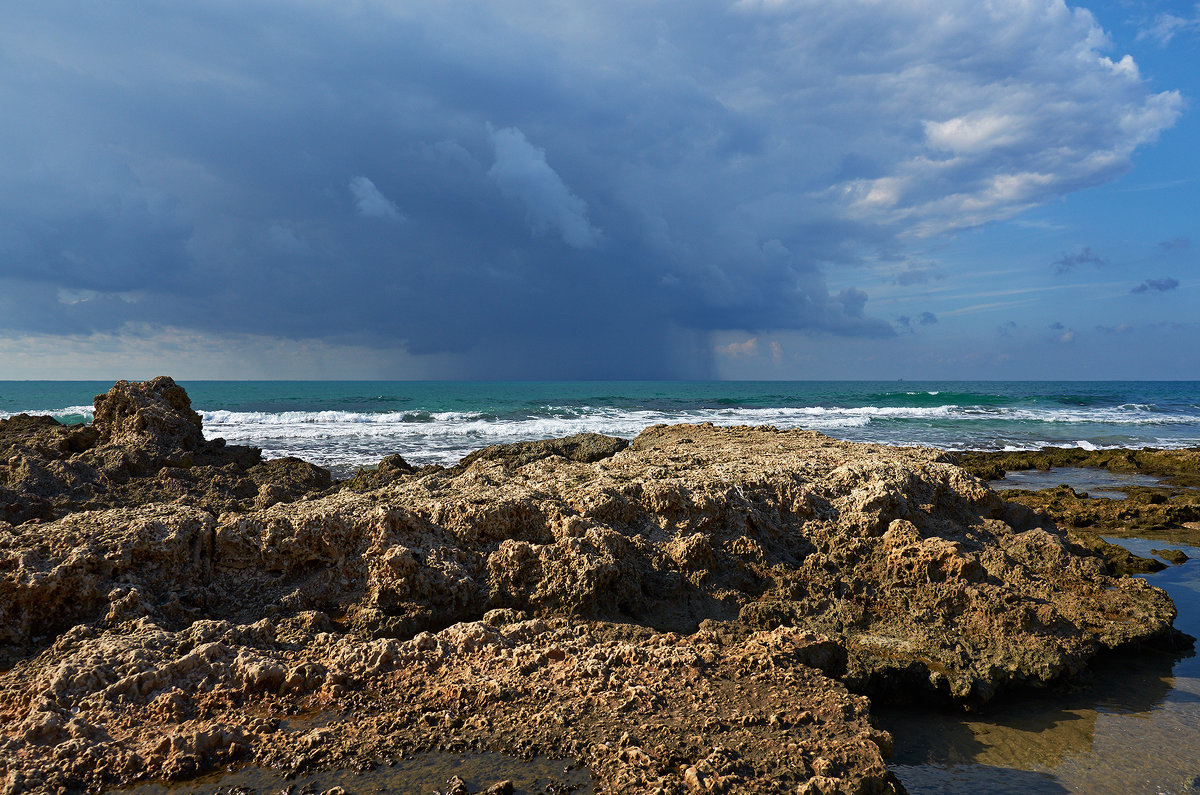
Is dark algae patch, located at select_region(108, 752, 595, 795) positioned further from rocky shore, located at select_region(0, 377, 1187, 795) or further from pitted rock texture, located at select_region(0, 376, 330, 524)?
pitted rock texture, located at select_region(0, 376, 330, 524)

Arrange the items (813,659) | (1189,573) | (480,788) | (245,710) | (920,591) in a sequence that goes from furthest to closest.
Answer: (1189,573)
(920,591)
(813,659)
(245,710)
(480,788)

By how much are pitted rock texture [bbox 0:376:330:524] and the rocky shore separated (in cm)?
7

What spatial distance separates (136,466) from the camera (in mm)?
6227

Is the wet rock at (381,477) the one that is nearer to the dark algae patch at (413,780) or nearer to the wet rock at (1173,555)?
the dark algae patch at (413,780)

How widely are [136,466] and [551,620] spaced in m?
5.30

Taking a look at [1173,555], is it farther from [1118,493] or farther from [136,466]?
[136,466]

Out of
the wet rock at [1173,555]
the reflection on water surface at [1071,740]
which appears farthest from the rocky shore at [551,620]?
the wet rock at [1173,555]

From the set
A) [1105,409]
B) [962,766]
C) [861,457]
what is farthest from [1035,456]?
[1105,409]

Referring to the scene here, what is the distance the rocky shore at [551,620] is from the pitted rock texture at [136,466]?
66 mm

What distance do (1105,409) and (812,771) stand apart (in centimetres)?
4650

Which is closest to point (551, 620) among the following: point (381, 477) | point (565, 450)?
point (381, 477)

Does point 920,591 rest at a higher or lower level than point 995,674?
higher

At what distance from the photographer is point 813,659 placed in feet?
9.85

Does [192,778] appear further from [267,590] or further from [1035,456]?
[1035,456]
